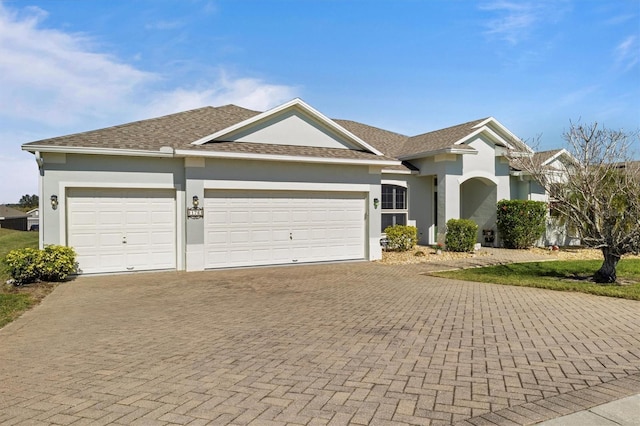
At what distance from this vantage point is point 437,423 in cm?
334

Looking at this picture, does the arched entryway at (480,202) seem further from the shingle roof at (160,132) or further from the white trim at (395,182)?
the shingle roof at (160,132)

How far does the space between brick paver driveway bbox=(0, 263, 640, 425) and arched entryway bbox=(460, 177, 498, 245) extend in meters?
10.5

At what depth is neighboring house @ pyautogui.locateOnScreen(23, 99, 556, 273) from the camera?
11.8 meters

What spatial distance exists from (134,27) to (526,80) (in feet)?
45.3

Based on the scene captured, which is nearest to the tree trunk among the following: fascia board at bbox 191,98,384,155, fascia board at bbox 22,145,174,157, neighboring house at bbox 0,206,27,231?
fascia board at bbox 191,98,384,155

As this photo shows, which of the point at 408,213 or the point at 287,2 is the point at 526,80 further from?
the point at 287,2

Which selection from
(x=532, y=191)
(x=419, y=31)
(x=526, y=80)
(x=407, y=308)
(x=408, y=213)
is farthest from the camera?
(x=532, y=191)

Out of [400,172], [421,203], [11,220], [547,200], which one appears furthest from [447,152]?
[11,220]

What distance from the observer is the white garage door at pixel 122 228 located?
11844mm

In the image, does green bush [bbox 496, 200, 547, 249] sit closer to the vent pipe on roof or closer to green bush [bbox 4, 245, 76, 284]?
green bush [bbox 4, 245, 76, 284]

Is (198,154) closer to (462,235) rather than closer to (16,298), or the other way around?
(16,298)

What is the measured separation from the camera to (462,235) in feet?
53.8

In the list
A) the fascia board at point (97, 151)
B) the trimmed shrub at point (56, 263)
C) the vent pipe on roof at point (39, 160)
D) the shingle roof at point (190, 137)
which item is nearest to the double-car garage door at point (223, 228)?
the trimmed shrub at point (56, 263)

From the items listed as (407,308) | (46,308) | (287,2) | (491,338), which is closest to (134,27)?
(287,2)
